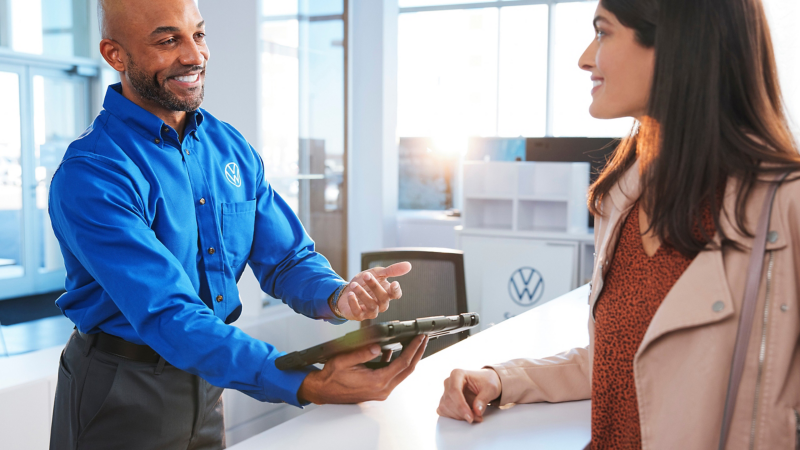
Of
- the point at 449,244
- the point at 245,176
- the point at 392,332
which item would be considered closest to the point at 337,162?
the point at 449,244

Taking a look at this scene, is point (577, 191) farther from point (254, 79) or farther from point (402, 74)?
point (402, 74)

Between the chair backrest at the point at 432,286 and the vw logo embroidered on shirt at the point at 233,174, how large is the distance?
127 cm

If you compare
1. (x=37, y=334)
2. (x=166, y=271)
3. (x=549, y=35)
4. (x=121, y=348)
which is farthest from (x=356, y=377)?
(x=549, y=35)

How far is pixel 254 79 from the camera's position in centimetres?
368

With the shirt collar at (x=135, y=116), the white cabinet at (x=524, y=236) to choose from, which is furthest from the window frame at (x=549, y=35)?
the shirt collar at (x=135, y=116)

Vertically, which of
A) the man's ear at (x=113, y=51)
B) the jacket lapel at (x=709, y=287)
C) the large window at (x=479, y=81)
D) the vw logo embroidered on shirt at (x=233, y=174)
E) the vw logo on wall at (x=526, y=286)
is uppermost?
the large window at (x=479, y=81)

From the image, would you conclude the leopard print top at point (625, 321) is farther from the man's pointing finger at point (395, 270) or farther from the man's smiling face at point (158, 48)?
the man's smiling face at point (158, 48)

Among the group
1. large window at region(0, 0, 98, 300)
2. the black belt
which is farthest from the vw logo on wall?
large window at region(0, 0, 98, 300)

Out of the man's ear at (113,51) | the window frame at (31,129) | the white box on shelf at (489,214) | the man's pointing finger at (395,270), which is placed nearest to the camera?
the man's pointing finger at (395,270)

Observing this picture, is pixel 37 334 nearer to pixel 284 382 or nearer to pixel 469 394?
pixel 284 382

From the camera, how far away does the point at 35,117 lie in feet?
20.3

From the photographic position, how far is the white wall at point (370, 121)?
497 centimetres

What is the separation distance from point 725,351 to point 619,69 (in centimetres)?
51

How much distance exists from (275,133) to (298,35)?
687 millimetres
